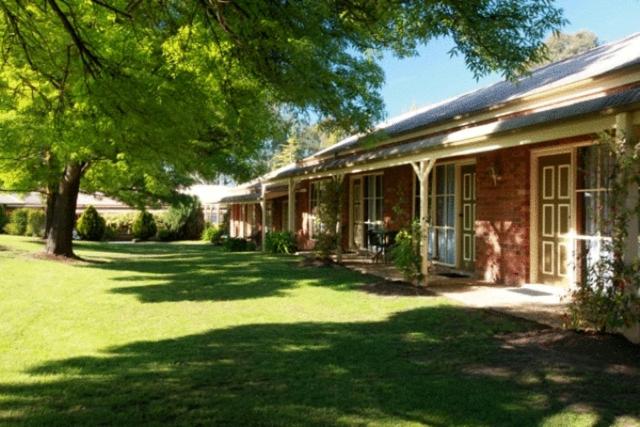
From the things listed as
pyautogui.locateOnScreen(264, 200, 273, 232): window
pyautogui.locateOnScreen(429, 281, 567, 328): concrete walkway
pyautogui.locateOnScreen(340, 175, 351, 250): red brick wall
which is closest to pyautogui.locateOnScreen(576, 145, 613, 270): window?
pyautogui.locateOnScreen(429, 281, 567, 328): concrete walkway

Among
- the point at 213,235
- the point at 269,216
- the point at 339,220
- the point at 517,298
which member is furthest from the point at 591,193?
the point at 213,235

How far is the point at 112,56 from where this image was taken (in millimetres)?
9453

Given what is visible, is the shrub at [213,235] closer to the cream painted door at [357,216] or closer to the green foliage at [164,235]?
the green foliage at [164,235]

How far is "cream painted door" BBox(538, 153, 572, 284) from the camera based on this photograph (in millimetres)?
10297

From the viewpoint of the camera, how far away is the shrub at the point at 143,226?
37656mm

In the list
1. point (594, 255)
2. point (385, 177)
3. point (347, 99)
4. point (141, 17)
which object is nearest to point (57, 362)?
point (141, 17)

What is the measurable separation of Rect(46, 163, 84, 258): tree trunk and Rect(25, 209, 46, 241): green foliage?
15964 millimetres

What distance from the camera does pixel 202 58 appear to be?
966 cm

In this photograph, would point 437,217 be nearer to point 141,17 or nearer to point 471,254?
point 471,254

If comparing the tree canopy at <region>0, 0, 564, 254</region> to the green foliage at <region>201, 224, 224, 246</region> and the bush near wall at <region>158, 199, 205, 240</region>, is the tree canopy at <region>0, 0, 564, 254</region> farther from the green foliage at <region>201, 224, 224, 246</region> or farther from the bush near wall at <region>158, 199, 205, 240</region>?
the bush near wall at <region>158, 199, 205, 240</region>

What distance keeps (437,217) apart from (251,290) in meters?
5.24

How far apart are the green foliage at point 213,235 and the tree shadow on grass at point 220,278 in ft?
44.3

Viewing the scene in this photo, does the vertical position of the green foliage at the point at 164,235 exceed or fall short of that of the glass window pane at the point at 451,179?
it falls short

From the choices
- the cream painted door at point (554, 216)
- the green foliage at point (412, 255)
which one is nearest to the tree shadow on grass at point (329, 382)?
the cream painted door at point (554, 216)
